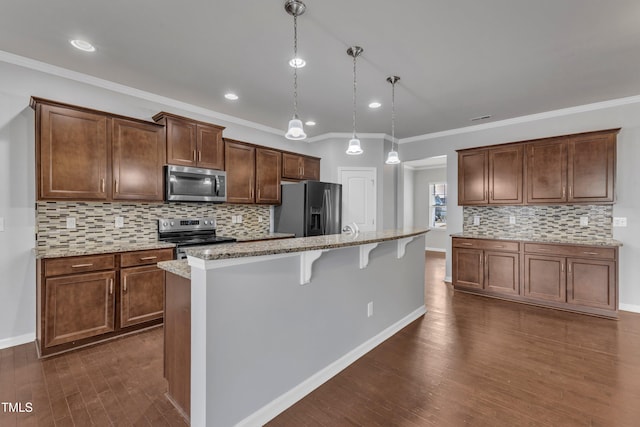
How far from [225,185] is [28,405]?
109 inches

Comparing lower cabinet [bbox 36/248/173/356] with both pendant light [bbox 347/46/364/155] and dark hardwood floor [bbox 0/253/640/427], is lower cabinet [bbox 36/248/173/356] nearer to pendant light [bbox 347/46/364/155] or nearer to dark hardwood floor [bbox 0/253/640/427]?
dark hardwood floor [bbox 0/253/640/427]

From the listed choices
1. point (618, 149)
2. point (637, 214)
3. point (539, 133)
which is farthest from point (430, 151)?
point (637, 214)

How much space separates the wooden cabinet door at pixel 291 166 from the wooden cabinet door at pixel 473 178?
2.71m

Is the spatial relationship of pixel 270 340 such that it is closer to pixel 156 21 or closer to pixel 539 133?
pixel 156 21

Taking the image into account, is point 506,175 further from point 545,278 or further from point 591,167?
point 545,278

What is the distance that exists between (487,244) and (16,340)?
5.68 metres

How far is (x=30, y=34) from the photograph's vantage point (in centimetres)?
246

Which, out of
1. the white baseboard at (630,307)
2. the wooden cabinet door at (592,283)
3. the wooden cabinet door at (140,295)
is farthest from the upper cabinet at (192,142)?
the white baseboard at (630,307)

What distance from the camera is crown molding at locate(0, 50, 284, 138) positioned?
2.83 meters

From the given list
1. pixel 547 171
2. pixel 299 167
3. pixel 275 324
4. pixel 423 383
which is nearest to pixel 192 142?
pixel 299 167

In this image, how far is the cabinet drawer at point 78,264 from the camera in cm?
259

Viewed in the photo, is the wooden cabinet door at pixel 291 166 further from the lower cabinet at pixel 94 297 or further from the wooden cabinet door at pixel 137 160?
the lower cabinet at pixel 94 297

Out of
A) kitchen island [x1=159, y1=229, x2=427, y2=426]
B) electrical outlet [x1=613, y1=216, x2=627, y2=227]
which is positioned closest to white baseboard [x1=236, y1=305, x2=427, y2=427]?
kitchen island [x1=159, y1=229, x2=427, y2=426]

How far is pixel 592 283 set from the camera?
364 cm
